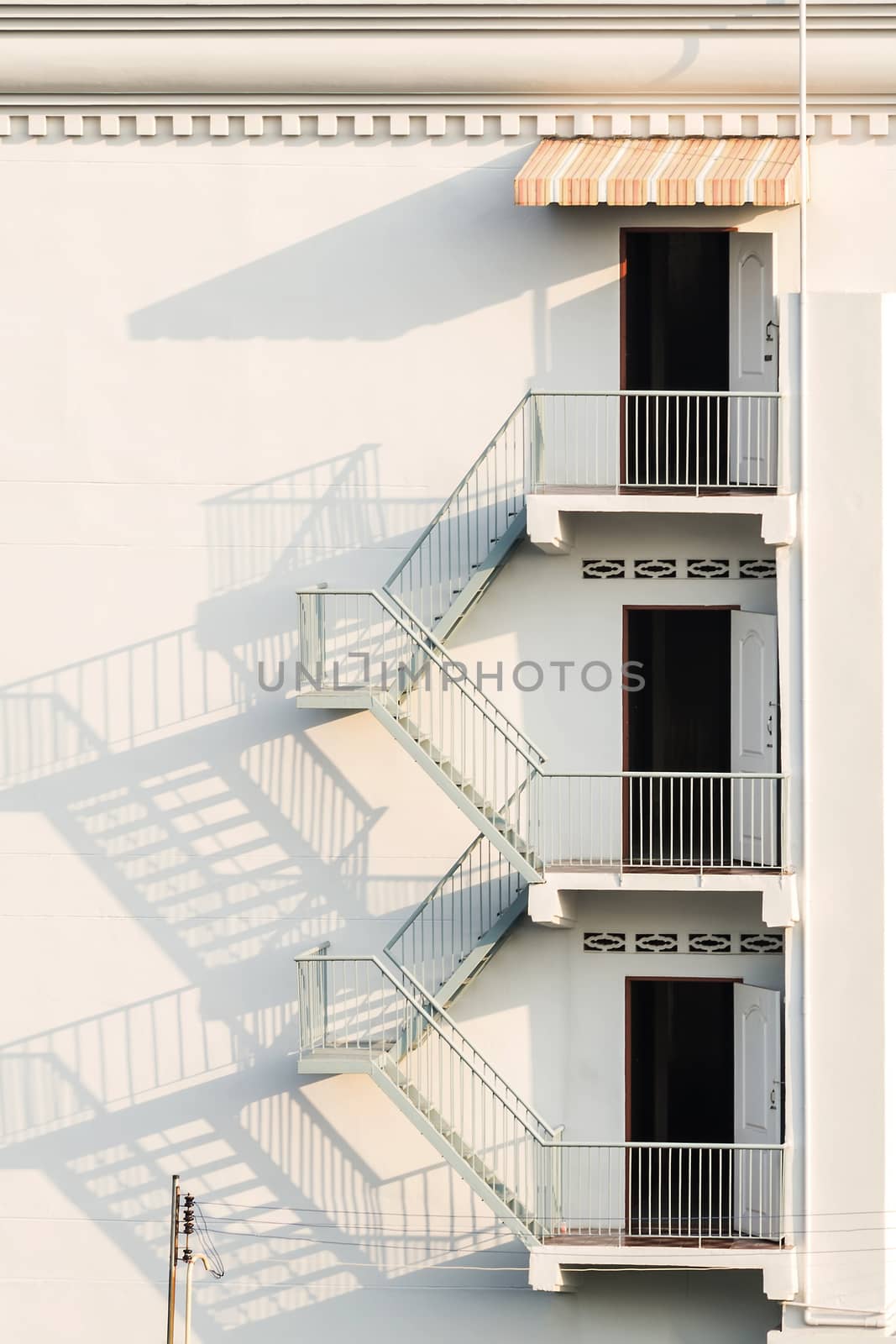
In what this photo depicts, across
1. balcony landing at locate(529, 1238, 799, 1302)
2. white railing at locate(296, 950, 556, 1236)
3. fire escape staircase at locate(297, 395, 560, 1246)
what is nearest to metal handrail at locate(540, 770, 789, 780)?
fire escape staircase at locate(297, 395, 560, 1246)

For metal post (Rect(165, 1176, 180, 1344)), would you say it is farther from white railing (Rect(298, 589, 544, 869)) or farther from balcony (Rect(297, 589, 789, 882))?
white railing (Rect(298, 589, 544, 869))

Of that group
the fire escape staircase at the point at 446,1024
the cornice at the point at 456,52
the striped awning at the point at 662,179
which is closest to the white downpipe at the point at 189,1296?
the fire escape staircase at the point at 446,1024

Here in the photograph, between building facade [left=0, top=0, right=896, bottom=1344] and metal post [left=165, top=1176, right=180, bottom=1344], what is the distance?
53cm

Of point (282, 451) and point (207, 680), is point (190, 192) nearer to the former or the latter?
point (282, 451)

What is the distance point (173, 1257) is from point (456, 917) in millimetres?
4816

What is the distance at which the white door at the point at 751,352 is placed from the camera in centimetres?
2147

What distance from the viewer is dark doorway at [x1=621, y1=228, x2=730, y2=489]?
22.0m

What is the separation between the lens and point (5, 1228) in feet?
71.9

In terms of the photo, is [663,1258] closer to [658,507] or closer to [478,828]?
[478,828]

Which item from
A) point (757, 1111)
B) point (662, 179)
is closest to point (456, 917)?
point (757, 1111)

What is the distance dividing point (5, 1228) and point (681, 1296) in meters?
7.81

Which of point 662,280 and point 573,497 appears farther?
point 662,280

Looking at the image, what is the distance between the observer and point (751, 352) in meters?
21.7

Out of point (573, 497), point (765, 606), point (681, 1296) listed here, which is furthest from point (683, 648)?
point (681, 1296)
